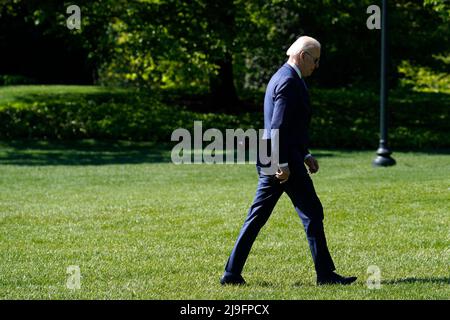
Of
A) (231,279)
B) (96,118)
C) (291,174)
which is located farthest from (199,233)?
(96,118)

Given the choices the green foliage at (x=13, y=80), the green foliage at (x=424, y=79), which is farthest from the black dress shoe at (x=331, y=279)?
the green foliage at (x=13, y=80)

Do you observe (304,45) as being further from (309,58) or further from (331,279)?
(331,279)

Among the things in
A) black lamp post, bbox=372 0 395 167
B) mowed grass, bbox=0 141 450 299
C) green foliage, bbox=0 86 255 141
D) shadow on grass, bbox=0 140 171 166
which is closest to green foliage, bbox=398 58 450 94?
green foliage, bbox=0 86 255 141

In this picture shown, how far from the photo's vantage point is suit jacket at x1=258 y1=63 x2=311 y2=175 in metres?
6.71

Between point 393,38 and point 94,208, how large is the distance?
65.8 feet

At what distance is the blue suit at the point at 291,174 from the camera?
22.1 feet

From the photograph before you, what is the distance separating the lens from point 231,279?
707 cm

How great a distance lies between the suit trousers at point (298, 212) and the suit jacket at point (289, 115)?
0.14 m

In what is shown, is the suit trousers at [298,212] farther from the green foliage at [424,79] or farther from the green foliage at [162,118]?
the green foliage at [424,79]

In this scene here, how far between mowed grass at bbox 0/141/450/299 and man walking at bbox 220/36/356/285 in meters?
0.27

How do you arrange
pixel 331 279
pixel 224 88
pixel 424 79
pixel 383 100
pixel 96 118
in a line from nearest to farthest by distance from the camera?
pixel 331 279 → pixel 383 100 → pixel 96 118 → pixel 224 88 → pixel 424 79

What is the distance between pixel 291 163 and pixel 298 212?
424 millimetres

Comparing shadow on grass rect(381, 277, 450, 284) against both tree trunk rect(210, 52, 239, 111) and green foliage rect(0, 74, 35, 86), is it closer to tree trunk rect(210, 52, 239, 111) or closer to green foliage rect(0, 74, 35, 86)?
tree trunk rect(210, 52, 239, 111)
